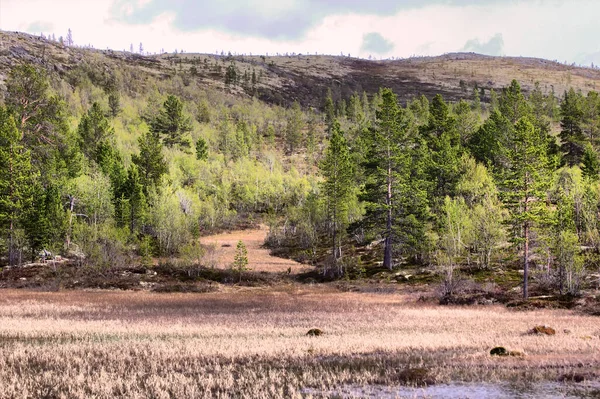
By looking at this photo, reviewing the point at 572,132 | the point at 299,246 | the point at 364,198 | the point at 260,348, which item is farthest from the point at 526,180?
the point at 572,132

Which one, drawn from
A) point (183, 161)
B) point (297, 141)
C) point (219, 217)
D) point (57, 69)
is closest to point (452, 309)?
point (219, 217)

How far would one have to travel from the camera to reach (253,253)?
247ft

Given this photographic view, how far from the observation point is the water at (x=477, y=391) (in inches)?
356

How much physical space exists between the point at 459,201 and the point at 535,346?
1567 inches

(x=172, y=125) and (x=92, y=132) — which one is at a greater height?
(x=172, y=125)

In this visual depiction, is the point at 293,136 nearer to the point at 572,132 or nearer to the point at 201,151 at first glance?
the point at 201,151

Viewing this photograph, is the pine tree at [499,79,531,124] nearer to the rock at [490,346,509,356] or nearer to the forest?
the forest

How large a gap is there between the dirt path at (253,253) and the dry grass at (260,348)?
97.7 ft

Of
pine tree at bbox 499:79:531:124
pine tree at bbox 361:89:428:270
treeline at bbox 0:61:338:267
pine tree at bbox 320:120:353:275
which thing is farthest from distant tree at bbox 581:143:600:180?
treeline at bbox 0:61:338:267

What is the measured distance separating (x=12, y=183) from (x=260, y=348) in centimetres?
4547

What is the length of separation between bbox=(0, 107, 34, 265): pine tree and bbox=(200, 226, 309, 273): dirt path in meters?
20.8

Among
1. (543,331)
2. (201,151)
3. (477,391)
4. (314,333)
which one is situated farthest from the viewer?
(201,151)

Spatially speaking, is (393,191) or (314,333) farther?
(393,191)

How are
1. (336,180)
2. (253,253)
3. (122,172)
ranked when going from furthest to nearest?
(253,253)
(122,172)
(336,180)
